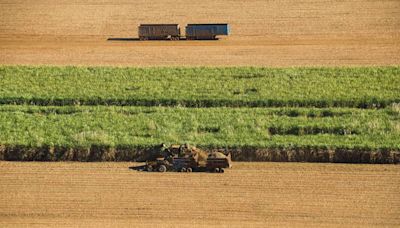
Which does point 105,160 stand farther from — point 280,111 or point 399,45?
point 399,45

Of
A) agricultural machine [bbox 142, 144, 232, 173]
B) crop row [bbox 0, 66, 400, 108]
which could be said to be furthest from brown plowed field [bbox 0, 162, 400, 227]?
crop row [bbox 0, 66, 400, 108]

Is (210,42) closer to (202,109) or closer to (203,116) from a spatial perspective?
(202,109)

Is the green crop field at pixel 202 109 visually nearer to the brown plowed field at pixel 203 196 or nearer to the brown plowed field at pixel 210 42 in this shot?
the brown plowed field at pixel 203 196

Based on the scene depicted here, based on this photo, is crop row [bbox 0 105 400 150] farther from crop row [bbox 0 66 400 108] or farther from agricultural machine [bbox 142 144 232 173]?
agricultural machine [bbox 142 144 232 173]

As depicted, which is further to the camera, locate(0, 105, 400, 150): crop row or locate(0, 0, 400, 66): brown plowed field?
locate(0, 0, 400, 66): brown plowed field

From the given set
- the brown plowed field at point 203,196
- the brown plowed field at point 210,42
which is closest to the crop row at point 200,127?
the brown plowed field at point 203,196

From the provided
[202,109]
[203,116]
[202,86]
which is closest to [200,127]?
[203,116]
